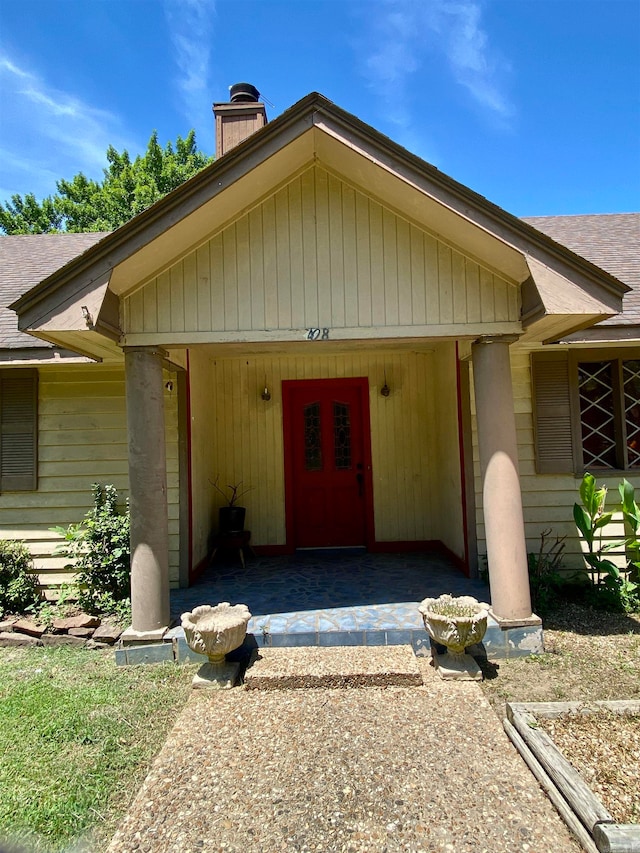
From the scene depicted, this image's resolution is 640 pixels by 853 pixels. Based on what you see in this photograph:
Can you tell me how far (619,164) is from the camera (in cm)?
940

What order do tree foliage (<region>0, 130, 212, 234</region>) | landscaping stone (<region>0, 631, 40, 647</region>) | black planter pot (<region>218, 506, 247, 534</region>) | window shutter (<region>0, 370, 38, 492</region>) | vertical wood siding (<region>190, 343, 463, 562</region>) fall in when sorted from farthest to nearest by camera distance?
tree foliage (<region>0, 130, 212, 234</region>), vertical wood siding (<region>190, 343, 463, 562</region>), black planter pot (<region>218, 506, 247, 534</region>), window shutter (<region>0, 370, 38, 492</region>), landscaping stone (<region>0, 631, 40, 647</region>)

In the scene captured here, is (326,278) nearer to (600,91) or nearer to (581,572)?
(581,572)

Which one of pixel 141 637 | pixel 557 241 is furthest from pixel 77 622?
pixel 557 241

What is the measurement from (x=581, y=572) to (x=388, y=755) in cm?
362

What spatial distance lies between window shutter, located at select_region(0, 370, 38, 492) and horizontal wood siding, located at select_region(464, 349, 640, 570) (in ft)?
17.1

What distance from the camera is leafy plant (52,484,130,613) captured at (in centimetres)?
482

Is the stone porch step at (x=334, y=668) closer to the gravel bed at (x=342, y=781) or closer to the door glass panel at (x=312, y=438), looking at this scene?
the gravel bed at (x=342, y=781)

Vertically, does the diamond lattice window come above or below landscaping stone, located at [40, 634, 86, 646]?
above

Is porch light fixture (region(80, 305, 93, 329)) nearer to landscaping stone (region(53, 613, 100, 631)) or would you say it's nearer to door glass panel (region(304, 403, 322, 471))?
landscaping stone (region(53, 613, 100, 631))

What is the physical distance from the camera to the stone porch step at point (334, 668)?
352cm

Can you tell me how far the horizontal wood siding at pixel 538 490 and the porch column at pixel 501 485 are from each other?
1.31m

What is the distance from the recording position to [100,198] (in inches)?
851

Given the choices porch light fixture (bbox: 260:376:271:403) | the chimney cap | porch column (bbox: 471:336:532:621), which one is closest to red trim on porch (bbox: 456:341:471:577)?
porch column (bbox: 471:336:532:621)

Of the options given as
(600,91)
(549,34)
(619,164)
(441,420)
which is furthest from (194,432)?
(619,164)
